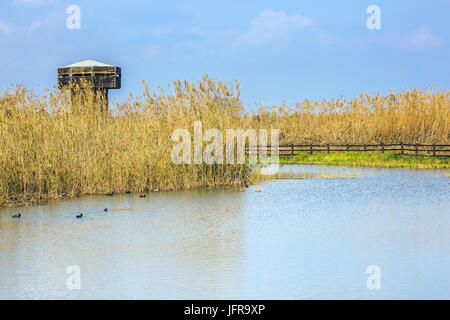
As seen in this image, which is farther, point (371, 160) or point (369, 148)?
point (369, 148)

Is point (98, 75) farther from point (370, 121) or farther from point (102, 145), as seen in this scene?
point (370, 121)

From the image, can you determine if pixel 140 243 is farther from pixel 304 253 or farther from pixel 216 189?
pixel 216 189

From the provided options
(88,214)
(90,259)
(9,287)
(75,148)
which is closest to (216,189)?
(75,148)

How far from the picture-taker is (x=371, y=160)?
27.9 meters

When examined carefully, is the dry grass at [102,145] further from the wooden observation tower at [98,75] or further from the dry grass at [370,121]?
the dry grass at [370,121]

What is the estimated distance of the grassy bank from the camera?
26.0 meters

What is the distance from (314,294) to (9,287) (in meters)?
2.90

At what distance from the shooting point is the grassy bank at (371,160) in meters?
26.0

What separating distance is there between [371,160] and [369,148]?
10.1 ft

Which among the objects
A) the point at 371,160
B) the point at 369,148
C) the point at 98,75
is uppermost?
the point at 98,75

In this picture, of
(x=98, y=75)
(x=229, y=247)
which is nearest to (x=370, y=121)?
(x=98, y=75)

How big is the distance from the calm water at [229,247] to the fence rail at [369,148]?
1505 centimetres

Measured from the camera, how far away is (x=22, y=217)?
1093 cm

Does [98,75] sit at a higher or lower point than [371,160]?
higher
